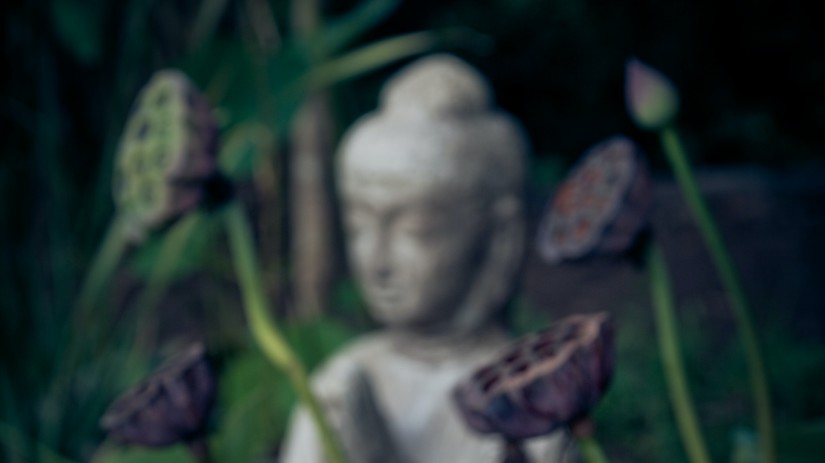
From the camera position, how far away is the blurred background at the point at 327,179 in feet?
4.26

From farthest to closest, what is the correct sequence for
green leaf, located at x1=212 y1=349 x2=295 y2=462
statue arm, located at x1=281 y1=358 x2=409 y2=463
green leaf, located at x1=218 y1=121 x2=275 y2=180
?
green leaf, located at x1=218 y1=121 x2=275 y2=180
green leaf, located at x1=212 y1=349 x2=295 y2=462
statue arm, located at x1=281 y1=358 x2=409 y2=463

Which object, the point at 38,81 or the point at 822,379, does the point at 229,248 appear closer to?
the point at 38,81

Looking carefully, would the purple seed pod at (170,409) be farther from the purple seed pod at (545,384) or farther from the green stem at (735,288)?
the green stem at (735,288)

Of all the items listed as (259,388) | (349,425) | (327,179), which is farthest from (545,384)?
(327,179)

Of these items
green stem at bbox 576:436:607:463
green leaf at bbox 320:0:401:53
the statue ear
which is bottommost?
the statue ear

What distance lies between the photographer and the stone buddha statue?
809 mm

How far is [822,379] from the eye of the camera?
1382 millimetres

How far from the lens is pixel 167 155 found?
0.42 meters

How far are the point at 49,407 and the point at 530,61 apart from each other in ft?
3.76

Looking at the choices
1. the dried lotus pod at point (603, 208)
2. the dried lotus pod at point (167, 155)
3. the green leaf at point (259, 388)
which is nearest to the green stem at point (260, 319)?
the dried lotus pod at point (167, 155)

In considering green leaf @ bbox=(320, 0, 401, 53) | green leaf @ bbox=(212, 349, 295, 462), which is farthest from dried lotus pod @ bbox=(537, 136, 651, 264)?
green leaf @ bbox=(320, 0, 401, 53)

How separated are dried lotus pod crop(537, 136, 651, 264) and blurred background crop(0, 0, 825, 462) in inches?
18.5

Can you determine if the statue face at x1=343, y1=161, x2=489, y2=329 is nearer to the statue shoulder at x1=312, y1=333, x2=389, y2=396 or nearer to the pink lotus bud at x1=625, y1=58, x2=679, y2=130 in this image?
the statue shoulder at x1=312, y1=333, x2=389, y2=396

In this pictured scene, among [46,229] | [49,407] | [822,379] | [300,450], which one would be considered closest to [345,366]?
[300,450]
